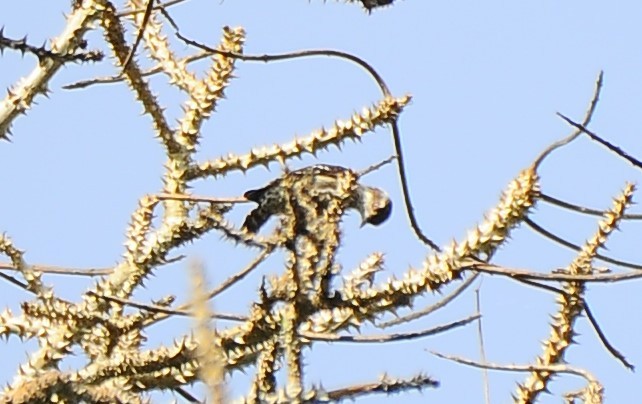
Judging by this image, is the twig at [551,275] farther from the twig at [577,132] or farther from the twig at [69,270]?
the twig at [69,270]

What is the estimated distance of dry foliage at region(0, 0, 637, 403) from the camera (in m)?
2.02

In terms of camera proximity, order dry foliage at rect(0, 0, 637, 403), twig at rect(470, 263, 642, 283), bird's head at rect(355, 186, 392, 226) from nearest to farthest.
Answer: dry foliage at rect(0, 0, 637, 403) < twig at rect(470, 263, 642, 283) < bird's head at rect(355, 186, 392, 226)

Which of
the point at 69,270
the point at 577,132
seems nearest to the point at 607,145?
the point at 577,132

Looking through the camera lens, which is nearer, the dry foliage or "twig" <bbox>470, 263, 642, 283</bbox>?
the dry foliage

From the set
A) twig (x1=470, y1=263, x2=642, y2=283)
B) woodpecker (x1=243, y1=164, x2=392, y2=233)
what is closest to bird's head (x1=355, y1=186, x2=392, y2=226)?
woodpecker (x1=243, y1=164, x2=392, y2=233)

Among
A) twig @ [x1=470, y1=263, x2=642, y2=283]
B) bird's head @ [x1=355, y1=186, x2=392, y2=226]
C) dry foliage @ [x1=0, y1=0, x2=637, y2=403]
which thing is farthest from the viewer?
bird's head @ [x1=355, y1=186, x2=392, y2=226]

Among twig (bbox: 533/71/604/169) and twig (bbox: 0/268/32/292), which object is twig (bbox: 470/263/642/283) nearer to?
twig (bbox: 533/71/604/169)

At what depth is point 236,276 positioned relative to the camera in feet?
10.0

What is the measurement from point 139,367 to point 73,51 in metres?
0.94

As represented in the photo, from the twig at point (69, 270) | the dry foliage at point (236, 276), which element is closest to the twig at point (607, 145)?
the dry foliage at point (236, 276)

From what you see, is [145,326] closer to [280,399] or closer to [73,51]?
[73,51]

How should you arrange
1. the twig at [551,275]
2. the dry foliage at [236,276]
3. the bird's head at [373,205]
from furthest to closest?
the bird's head at [373,205]
the twig at [551,275]
the dry foliage at [236,276]

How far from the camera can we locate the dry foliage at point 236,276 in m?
2.02

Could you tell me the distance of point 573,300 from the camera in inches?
99.8
